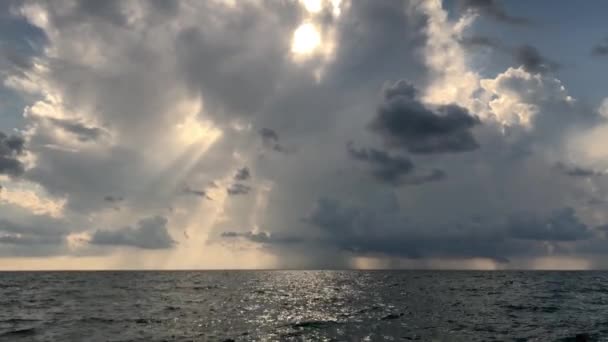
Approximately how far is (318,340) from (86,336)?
57.1 feet

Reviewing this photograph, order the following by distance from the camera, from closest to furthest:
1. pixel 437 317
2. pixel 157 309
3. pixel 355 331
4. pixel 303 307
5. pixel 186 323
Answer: pixel 355 331, pixel 186 323, pixel 437 317, pixel 157 309, pixel 303 307

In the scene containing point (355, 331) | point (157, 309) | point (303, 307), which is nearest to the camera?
point (355, 331)

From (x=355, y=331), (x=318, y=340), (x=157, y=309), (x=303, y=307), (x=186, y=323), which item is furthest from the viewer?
(x=303, y=307)

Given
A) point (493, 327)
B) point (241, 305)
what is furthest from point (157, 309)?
point (493, 327)

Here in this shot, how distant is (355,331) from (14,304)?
4652 cm

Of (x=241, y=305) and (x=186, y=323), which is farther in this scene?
(x=241, y=305)

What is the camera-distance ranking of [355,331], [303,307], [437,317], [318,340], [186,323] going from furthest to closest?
1. [303,307]
2. [437,317]
3. [186,323]
4. [355,331]
5. [318,340]

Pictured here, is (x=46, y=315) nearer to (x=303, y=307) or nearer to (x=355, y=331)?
(x=303, y=307)

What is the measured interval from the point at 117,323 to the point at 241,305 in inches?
756

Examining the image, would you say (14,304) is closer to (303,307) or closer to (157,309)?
(157,309)

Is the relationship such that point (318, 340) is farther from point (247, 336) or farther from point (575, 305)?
point (575, 305)

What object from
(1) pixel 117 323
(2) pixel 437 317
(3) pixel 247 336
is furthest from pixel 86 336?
(2) pixel 437 317

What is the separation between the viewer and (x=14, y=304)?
56.9m

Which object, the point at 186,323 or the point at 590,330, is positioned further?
the point at 186,323
